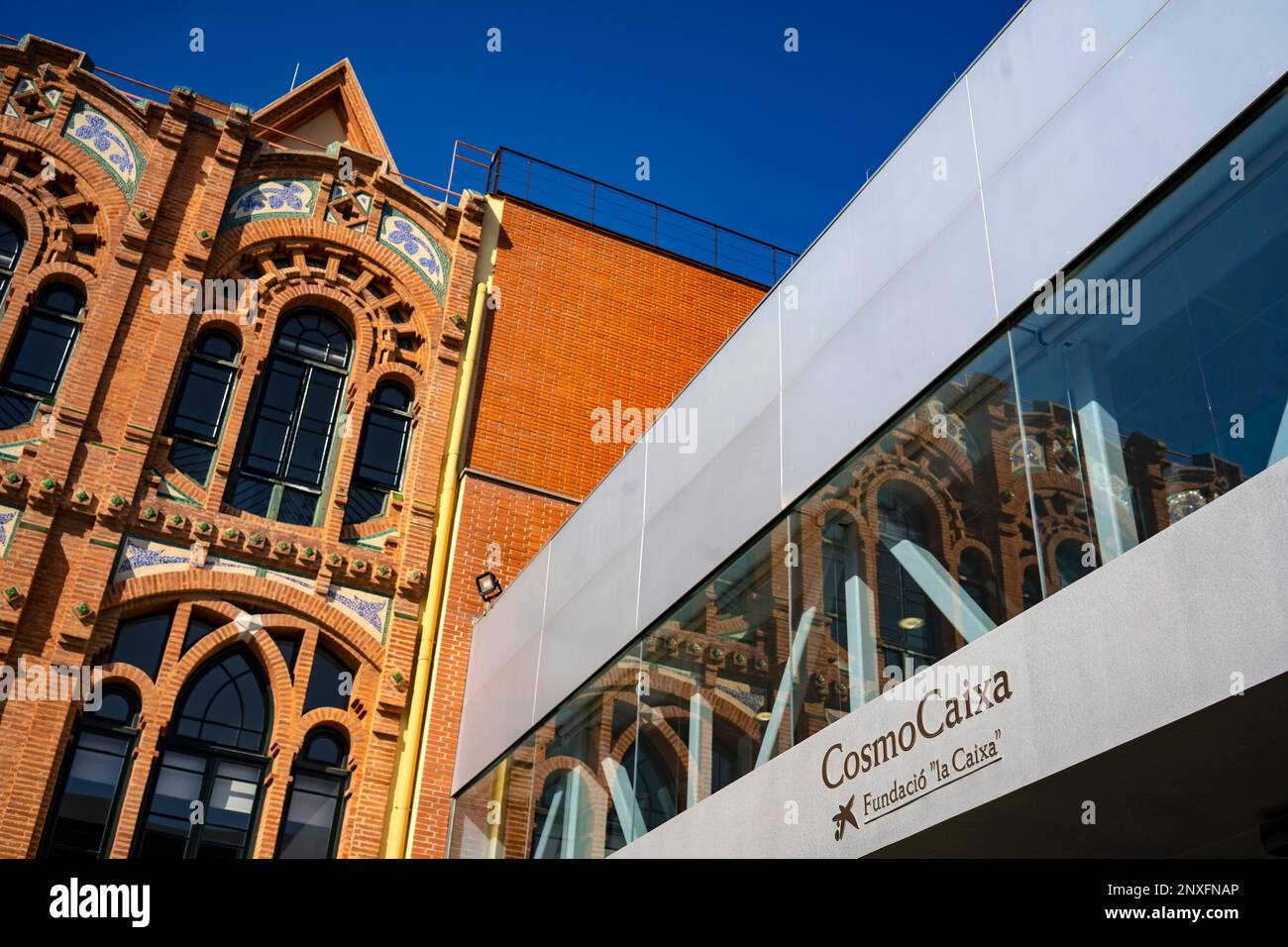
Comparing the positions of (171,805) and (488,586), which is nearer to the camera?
(171,805)

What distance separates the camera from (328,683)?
626 inches

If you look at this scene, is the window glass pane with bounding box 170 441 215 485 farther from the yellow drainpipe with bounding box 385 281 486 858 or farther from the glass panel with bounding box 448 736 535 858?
the glass panel with bounding box 448 736 535 858

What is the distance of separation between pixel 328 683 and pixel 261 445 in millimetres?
3208

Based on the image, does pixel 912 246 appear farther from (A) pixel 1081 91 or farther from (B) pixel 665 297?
(B) pixel 665 297

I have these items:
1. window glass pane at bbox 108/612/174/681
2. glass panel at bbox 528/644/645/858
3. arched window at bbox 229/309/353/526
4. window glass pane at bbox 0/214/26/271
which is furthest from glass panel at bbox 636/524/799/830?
window glass pane at bbox 0/214/26/271

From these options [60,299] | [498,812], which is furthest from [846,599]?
[60,299]

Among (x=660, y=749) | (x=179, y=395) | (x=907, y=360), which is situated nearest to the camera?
(x=907, y=360)

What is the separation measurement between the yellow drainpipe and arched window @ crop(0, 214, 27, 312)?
5.63 m

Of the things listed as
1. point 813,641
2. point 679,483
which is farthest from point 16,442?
point 813,641

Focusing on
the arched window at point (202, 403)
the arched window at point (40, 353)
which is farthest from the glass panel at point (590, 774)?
the arched window at point (40, 353)

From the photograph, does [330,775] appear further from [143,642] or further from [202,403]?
[202,403]

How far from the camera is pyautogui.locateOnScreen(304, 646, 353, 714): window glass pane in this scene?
620 inches
